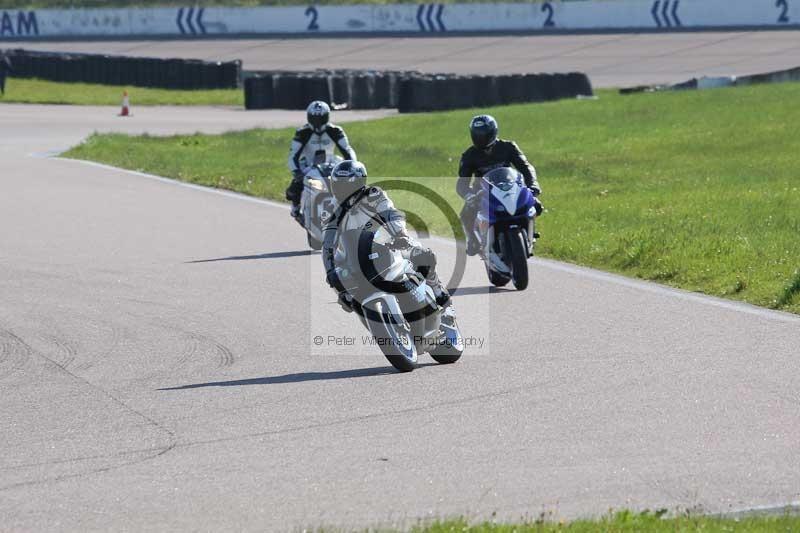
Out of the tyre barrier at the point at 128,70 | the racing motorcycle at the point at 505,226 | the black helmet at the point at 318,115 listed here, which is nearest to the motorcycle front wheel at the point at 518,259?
the racing motorcycle at the point at 505,226

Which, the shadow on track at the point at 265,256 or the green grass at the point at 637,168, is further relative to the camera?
the shadow on track at the point at 265,256

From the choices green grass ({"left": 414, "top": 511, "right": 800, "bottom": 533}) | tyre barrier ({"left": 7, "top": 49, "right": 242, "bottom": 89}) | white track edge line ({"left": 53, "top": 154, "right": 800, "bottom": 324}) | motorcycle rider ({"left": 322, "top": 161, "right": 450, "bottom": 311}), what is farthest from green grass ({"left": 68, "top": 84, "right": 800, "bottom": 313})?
tyre barrier ({"left": 7, "top": 49, "right": 242, "bottom": 89})

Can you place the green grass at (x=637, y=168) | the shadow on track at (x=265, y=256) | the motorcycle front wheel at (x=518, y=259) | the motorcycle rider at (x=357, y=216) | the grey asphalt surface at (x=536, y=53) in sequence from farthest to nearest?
the grey asphalt surface at (x=536, y=53) → the shadow on track at (x=265, y=256) → the green grass at (x=637, y=168) → the motorcycle front wheel at (x=518, y=259) → the motorcycle rider at (x=357, y=216)

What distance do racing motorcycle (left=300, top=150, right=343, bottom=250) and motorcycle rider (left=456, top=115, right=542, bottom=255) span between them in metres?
1.95

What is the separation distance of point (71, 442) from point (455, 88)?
101 feet

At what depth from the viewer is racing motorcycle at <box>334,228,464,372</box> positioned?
9.45 m

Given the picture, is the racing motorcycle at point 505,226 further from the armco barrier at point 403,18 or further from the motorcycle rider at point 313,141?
the armco barrier at point 403,18

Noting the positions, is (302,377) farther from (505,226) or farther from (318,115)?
(318,115)

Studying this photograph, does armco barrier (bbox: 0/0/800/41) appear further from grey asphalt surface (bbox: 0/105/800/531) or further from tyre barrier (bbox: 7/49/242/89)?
grey asphalt surface (bbox: 0/105/800/531)

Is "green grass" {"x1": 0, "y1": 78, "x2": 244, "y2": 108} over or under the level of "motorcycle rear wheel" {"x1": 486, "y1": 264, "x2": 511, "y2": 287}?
under

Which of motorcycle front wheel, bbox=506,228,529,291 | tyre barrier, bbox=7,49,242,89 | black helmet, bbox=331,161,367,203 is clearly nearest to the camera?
black helmet, bbox=331,161,367,203

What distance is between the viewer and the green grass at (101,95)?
44.7 meters

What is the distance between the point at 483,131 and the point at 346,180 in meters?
4.32

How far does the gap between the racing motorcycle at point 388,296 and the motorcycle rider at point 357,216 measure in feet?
0.13
